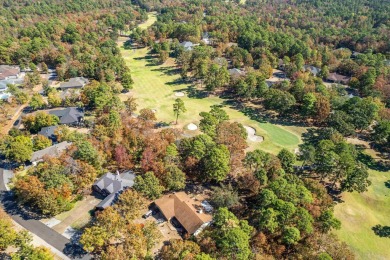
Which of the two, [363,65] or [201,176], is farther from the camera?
[363,65]

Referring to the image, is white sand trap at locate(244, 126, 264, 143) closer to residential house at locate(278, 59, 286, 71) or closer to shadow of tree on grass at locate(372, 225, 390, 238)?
shadow of tree on grass at locate(372, 225, 390, 238)

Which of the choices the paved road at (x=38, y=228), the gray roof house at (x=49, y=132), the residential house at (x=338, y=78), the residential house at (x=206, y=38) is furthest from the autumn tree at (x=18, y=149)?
the residential house at (x=206, y=38)

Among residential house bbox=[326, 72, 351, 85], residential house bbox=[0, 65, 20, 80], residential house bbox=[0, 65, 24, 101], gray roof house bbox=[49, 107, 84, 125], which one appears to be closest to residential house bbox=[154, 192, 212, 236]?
gray roof house bbox=[49, 107, 84, 125]

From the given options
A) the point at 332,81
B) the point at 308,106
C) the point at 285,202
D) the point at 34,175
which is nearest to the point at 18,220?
the point at 34,175

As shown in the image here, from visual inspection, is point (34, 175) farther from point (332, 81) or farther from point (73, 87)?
point (332, 81)

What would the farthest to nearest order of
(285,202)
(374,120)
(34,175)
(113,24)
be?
(113,24) → (374,120) → (34,175) → (285,202)

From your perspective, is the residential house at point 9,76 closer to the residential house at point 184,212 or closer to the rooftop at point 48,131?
the rooftop at point 48,131
